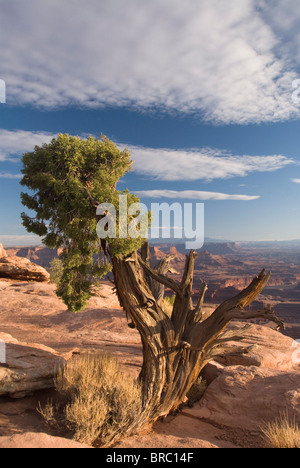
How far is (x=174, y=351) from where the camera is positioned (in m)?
8.25

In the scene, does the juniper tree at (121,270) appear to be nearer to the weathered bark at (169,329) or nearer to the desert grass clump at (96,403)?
the weathered bark at (169,329)

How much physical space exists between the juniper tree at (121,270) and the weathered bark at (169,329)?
24 mm

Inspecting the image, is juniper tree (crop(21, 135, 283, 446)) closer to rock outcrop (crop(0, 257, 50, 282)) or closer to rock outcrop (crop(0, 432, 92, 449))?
rock outcrop (crop(0, 432, 92, 449))

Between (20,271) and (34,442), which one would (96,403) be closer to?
(34,442)

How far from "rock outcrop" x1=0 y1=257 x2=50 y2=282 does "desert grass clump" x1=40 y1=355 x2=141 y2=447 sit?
2135cm

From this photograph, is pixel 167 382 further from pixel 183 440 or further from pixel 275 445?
pixel 275 445

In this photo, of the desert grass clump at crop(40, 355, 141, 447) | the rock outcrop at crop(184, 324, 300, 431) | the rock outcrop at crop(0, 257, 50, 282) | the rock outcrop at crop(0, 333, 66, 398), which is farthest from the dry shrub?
the rock outcrop at crop(0, 257, 50, 282)

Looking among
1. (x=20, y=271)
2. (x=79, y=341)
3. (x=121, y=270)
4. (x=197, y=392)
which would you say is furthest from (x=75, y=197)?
(x=20, y=271)

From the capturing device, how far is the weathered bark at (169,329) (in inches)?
307

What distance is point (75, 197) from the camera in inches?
292

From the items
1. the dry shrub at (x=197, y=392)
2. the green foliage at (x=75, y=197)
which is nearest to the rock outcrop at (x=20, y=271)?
the green foliage at (x=75, y=197)

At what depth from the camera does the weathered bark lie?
780cm
